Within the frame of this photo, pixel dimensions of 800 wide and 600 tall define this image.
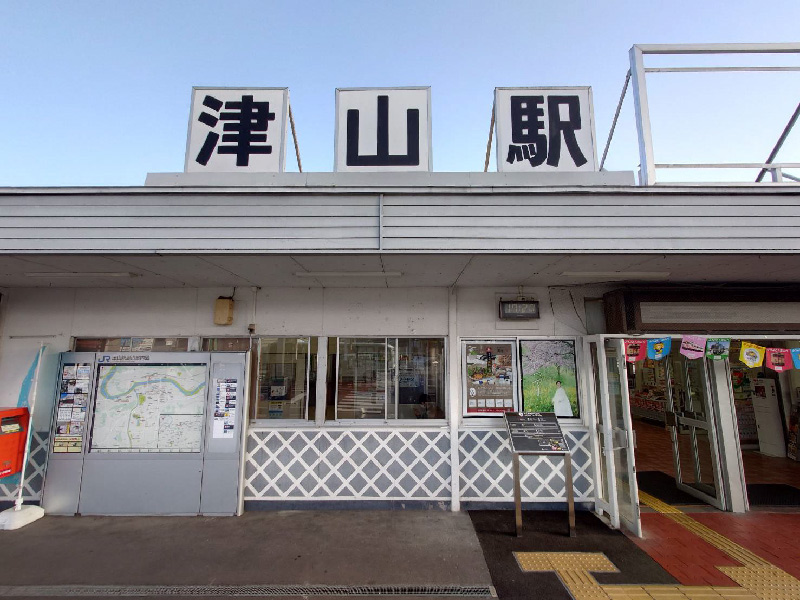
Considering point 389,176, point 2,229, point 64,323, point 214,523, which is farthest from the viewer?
point 64,323

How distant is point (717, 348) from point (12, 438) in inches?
357

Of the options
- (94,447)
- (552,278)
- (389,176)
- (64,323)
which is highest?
(389,176)

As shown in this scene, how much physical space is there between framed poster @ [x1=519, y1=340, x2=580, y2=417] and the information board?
0.30 m

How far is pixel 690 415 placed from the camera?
233 inches

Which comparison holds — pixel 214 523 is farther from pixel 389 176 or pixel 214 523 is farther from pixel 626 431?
pixel 626 431

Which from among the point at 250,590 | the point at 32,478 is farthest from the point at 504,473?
the point at 32,478

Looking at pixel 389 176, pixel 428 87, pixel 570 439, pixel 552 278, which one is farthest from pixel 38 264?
pixel 570 439

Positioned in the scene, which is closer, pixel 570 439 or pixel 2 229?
pixel 2 229

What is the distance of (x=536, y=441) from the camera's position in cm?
474

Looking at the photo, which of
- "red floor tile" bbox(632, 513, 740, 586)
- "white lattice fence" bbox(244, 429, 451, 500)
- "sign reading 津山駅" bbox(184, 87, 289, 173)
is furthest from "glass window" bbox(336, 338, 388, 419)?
"red floor tile" bbox(632, 513, 740, 586)

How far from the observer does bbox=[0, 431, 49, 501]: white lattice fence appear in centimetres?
503

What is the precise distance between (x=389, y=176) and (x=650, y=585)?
4735mm

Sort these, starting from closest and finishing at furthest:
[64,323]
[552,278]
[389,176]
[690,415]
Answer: [389,176], [552,278], [64,323], [690,415]

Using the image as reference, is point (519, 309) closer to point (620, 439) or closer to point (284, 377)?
point (620, 439)
